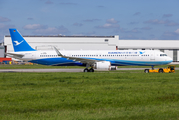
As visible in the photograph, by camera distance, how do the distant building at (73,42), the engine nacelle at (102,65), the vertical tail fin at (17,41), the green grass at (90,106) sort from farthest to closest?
the distant building at (73,42)
the vertical tail fin at (17,41)
the engine nacelle at (102,65)
the green grass at (90,106)

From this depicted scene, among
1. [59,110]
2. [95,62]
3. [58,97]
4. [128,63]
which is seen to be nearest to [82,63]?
[95,62]

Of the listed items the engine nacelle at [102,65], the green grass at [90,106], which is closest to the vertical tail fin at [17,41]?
the engine nacelle at [102,65]

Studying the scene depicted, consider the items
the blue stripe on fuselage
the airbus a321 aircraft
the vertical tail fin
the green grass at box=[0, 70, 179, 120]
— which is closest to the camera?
the green grass at box=[0, 70, 179, 120]

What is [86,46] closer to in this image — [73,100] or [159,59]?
[159,59]

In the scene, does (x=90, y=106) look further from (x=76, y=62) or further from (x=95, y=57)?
(x=95, y=57)

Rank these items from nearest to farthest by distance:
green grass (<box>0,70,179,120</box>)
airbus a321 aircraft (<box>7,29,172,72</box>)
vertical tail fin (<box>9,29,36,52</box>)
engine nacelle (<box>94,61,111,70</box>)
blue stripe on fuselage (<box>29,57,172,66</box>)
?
green grass (<box>0,70,179,120</box>)
engine nacelle (<box>94,61,111,70</box>)
airbus a321 aircraft (<box>7,29,172,72</box>)
blue stripe on fuselage (<box>29,57,172,66</box>)
vertical tail fin (<box>9,29,36,52</box>)

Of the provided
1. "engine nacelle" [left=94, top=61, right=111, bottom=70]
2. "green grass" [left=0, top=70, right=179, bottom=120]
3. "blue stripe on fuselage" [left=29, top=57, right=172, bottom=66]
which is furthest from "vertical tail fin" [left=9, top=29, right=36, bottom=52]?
"green grass" [left=0, top=70, right=179, bottom=120]

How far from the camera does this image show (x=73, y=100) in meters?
15.2

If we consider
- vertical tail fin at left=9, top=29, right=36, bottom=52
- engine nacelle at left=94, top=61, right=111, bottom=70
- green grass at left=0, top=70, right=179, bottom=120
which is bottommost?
green grass at left=0, top=70, right=179, bottom=120

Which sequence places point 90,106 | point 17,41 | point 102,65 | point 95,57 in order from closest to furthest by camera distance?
point 90,106
point 102,65
point 95,57
point 17,41

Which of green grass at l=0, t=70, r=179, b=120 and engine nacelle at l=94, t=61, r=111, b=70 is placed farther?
engine nacelle at l=94, t=61, r=111, b=70

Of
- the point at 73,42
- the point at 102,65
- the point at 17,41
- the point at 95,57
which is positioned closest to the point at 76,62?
the point at 95,57

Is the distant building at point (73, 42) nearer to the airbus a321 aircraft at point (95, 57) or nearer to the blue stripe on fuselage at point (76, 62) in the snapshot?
the airbus a321 aircraft at point (95, 57)

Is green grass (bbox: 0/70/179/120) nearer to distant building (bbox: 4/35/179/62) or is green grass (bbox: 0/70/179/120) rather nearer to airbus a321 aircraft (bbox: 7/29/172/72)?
airbus a321 aircraft (bbox: 7/29/172/72)
